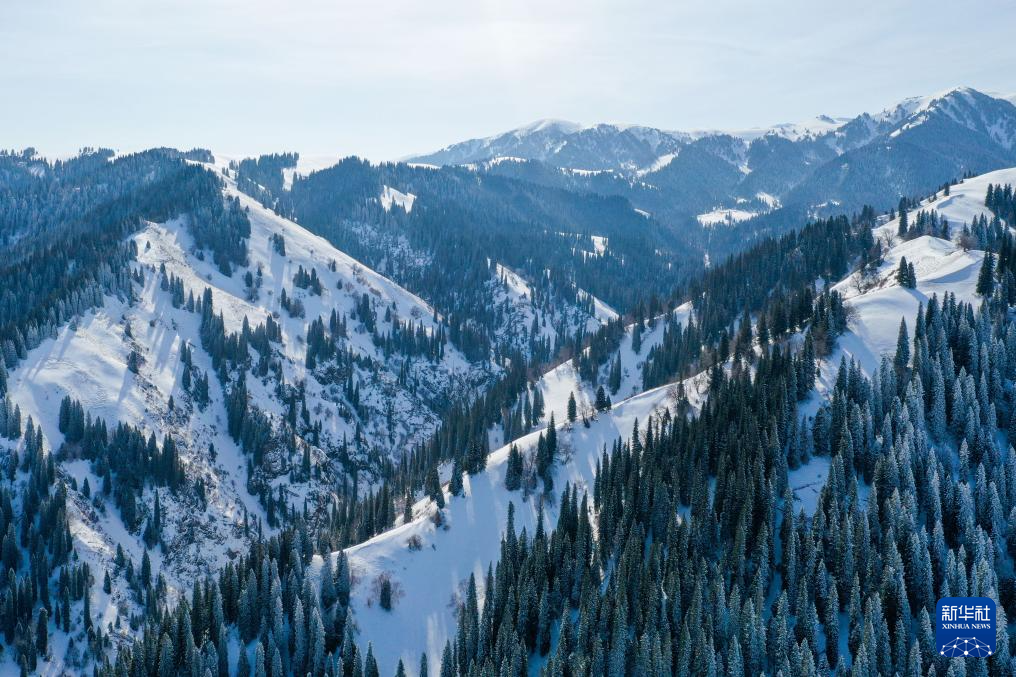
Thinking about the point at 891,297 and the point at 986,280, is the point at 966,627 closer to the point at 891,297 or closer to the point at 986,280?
the point at 891,297

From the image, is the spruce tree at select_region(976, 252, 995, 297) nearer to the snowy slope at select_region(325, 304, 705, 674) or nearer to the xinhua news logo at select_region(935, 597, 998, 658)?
the snowy slope at select_region(325, 304, 705, 674)

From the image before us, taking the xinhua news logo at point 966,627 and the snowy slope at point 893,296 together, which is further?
the snowy slope at point 893,296

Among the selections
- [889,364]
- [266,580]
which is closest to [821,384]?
[889,364]

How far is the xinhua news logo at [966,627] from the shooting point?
79562 millimetres

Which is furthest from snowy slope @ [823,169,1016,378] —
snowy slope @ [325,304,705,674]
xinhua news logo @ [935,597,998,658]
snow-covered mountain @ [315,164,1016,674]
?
xinhua news logo @ [935,597,998,658]

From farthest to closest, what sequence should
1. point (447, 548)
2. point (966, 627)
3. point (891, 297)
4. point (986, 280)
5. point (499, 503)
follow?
point (891, 297) < point (986, 280) < point (499, 503) < point (447, 548) < point (966, 627)

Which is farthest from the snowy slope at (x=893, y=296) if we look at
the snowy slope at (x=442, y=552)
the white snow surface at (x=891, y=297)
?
the snowy slope at (x=442, y=552)

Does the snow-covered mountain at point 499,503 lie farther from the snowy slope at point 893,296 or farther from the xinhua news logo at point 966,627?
the xinhua news logo at point 966,627

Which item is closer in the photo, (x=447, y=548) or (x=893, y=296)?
(x=447, y=548)

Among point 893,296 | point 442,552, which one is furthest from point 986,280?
point 442,552

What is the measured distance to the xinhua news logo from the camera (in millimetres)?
79562

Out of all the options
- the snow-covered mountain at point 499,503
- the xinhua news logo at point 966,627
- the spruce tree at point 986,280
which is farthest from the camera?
the spruce tree at point 986,280

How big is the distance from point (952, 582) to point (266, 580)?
9571 cm

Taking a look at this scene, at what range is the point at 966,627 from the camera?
271 feet
